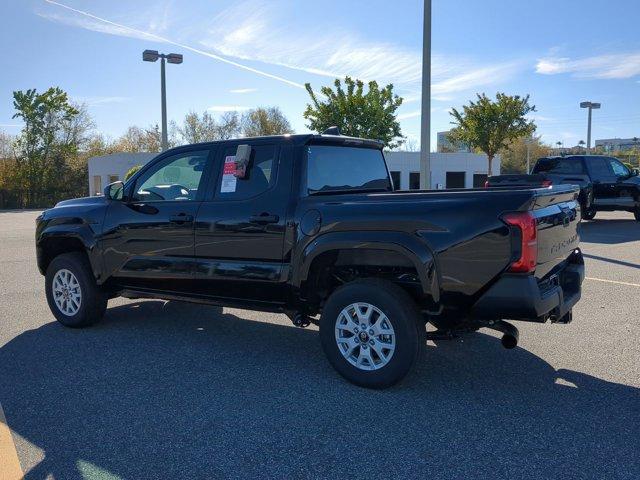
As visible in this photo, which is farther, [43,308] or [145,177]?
[43,308]

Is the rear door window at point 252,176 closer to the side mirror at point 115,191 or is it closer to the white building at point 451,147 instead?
the side mirror at point 115,191

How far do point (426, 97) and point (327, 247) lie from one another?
32.9 feet

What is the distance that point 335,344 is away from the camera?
4.27m

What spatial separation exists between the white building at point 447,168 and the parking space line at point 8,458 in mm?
35991

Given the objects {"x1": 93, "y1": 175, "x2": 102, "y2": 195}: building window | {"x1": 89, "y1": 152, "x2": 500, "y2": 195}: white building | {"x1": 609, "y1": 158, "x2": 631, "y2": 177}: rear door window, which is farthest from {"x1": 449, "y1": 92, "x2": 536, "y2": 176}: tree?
{"x1": 93, "y1": 175, "x2": 102, "y2": 195}: building window

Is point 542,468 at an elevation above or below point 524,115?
below

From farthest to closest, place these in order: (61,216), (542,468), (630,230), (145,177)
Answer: (630,230)
(61,216)
(145,177)
(542,468)

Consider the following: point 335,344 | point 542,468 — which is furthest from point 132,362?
point 542,468

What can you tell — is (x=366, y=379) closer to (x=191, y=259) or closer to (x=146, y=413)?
(x=146, y=413)

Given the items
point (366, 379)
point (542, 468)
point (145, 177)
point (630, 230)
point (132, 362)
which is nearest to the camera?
point (542, 468)

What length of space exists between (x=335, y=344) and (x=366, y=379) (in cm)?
35

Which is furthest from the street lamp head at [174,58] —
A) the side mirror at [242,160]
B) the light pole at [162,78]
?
the side mirror at [242,160]

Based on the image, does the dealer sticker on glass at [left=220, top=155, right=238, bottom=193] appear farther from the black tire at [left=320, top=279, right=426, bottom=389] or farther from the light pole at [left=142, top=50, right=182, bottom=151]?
the light pole at [left=142, top=50, right=182, bottom=151]

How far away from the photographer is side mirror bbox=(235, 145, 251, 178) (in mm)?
4816
